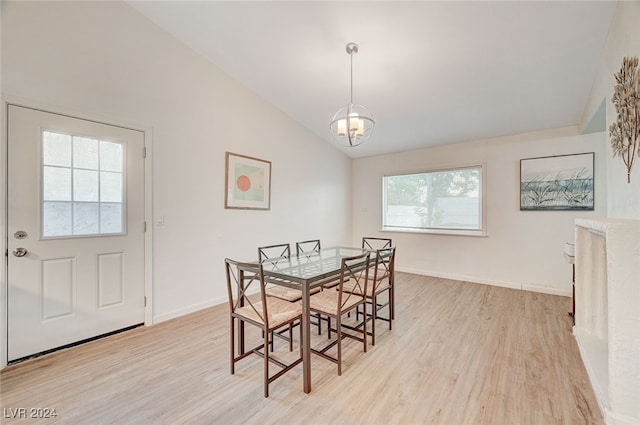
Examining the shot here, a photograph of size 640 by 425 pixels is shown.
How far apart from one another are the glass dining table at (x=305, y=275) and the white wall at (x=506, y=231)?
2772 mm

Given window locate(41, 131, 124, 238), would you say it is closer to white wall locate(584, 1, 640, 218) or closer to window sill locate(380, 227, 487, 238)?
white wall locate(584, 1, 640, 218)

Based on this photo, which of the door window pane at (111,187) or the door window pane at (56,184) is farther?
the door window pane at (111,187)

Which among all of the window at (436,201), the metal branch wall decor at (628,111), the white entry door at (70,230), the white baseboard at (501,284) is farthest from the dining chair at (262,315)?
the window at (436,201)

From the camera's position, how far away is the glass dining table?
6.02ft

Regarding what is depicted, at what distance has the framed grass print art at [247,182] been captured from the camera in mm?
3564

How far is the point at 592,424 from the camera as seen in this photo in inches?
60.0

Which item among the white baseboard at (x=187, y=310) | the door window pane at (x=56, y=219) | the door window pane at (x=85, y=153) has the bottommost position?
the white baseboard at (x=187, y=310)

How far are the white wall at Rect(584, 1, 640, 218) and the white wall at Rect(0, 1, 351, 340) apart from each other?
3.60 meters

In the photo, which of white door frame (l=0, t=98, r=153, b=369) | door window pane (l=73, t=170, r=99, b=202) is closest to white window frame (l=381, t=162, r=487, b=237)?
white door frame (l=0, t=98, r=153, b=369)

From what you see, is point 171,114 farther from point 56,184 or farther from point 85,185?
point 56,184

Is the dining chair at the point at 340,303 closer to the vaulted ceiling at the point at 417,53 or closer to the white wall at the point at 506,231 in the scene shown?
the vaulted ceiling at the point at 417,53

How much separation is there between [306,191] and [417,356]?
10.3ft

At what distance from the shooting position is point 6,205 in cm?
207

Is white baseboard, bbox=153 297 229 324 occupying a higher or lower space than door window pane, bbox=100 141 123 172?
lower
